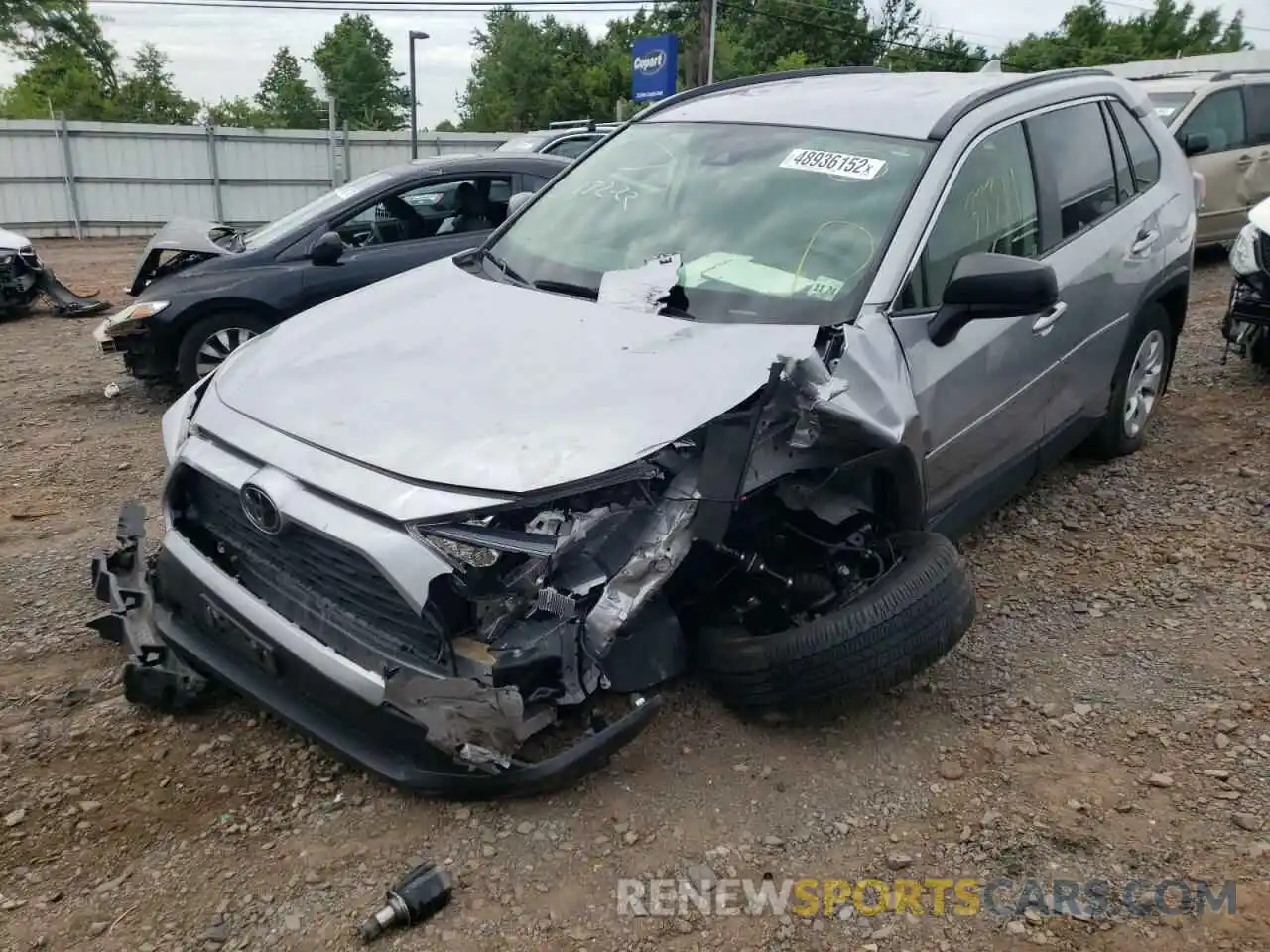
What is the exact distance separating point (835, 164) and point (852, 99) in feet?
1.54

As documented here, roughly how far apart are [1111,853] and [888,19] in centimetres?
6478

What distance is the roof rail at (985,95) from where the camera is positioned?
3.52 meters

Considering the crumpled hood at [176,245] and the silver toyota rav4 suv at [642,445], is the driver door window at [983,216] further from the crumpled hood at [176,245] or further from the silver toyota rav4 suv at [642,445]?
the crumpled hood at [176,245]

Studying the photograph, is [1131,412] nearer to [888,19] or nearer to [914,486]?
[914,486]

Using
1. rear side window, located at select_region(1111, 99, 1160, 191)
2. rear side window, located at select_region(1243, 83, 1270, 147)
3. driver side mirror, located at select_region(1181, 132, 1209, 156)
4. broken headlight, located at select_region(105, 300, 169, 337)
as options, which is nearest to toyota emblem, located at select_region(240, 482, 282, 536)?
rear side window, located at select_region(1111, 99, 1160, 191)

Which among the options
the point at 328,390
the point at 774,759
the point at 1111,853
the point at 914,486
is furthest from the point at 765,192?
the point at 1111,853

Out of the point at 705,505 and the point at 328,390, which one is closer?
the point at 705,505

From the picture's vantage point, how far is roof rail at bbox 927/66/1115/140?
352 centimetres

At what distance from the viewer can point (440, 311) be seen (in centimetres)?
333

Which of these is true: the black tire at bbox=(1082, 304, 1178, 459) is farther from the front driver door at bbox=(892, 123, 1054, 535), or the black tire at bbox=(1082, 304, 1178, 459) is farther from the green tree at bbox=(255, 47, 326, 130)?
the green tree at bbox=(255, 47, 326, 130)

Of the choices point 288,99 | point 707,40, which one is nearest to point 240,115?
point 288,99

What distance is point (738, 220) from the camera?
348 centimetres

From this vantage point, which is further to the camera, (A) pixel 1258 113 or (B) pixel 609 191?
(A) pixel 1258 113

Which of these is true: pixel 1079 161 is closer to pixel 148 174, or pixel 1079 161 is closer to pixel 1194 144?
pixel 1194 144
